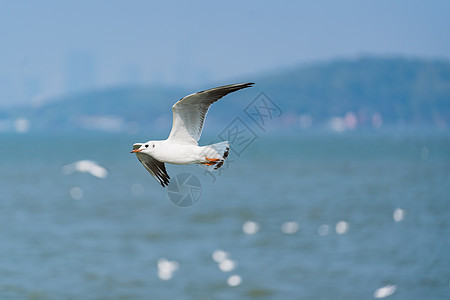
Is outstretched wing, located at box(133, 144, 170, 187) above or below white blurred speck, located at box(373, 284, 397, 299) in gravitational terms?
below

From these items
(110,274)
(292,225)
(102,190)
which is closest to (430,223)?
(292,225)

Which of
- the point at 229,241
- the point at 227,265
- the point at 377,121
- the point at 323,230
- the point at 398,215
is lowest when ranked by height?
the point at 227,265

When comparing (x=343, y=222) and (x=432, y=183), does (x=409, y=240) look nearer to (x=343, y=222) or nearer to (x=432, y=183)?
(x=343, y=222)

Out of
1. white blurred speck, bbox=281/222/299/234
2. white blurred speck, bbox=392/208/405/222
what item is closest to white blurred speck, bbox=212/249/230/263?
white blurred speck, bbox=281/222/299/234

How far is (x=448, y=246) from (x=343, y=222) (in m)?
8.56

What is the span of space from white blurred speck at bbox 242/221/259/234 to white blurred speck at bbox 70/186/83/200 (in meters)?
23.8

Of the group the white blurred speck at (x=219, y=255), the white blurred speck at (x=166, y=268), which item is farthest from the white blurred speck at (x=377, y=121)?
the white blurred speck at (x=166, y=268)

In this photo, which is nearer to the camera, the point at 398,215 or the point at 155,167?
the point at 155,167

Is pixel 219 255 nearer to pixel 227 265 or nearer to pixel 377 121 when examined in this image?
pixel 227 265

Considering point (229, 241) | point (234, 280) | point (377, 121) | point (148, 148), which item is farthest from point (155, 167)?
point (377, 121)

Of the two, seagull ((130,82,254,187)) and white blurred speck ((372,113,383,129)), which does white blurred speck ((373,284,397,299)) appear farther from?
white blurred speck ((372,113,383,129))

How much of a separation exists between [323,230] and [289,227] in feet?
8.61

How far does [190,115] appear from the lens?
6.45 metres

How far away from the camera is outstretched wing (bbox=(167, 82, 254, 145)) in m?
6.31
